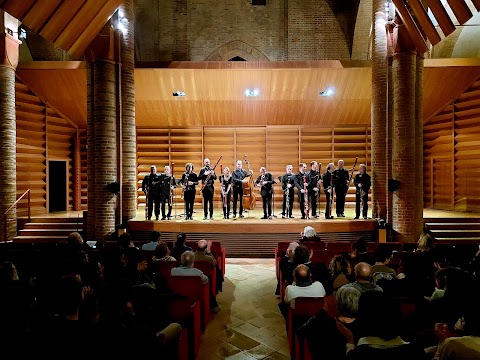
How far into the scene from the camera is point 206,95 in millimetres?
10805

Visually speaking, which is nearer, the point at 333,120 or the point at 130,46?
the point at 130,46

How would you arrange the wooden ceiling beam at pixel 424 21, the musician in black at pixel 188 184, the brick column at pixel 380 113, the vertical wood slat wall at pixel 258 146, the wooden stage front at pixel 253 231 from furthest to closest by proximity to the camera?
the vertical wood slat wall at pixel 258 146
the musician in black at pixel 188 184
the brick column at pixel 380 113
the wooden stage front at pixel 253 231
the wooden ceiling beam at pixel 424 21

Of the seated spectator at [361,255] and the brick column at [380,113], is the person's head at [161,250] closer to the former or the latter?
the seated spectator at [361,255]

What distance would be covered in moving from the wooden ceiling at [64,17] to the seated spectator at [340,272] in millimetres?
5178

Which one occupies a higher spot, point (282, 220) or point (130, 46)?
point (130, 46)

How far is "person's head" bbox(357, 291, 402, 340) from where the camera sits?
6.68ft

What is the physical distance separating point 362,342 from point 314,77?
8.92 meters

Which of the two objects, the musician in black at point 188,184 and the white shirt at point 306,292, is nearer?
the white shirt at point 306,292

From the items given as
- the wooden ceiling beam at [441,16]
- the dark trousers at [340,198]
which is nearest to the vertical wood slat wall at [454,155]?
the dark trousers at [340,198]

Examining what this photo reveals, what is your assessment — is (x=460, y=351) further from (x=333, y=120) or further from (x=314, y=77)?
(x=333, y=120)

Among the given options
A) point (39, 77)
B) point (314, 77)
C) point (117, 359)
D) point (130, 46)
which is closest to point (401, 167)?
point (314, 77)

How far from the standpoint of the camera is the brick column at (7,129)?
8602mm

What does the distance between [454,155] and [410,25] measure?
4.65 meters

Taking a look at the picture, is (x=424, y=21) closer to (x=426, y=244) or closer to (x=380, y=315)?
(x=426, y=244)
